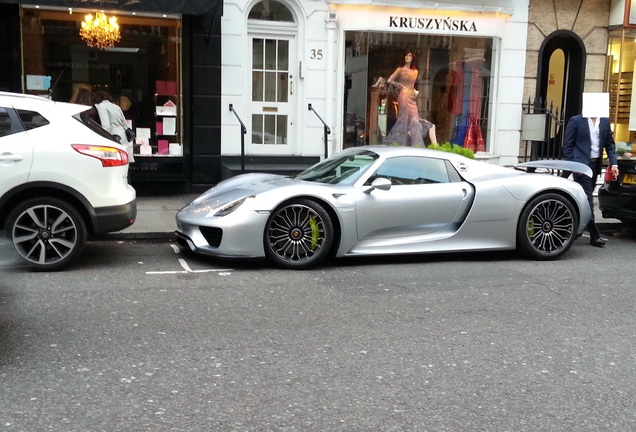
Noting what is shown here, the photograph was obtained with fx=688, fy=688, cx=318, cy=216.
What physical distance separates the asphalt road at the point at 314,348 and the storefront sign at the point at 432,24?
7.28m

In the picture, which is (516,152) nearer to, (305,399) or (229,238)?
(229,238)

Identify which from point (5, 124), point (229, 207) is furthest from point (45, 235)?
point (229, 207)

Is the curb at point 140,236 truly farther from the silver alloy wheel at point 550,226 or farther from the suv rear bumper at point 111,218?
the silver alloy wheel at point 550,226

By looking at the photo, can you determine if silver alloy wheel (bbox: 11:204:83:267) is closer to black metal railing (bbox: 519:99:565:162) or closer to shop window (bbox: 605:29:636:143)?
black metal railing (bbox: 519:99:565:162)

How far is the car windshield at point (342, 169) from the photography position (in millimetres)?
7625

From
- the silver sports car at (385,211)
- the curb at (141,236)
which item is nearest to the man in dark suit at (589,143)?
the silver sports car at (385,211)

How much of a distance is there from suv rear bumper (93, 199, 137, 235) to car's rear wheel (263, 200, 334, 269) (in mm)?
1541

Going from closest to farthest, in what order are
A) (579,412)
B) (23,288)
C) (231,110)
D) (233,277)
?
(579,412), (23,288), (233,277), (231,110)

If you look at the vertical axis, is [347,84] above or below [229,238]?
above

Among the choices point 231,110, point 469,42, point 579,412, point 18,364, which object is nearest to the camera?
point 579,412

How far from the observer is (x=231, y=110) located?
12.5m

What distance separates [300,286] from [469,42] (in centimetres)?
904

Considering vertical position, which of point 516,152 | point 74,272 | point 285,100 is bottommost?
point 74,272

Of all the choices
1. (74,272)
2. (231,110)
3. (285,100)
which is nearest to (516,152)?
(285,100)
